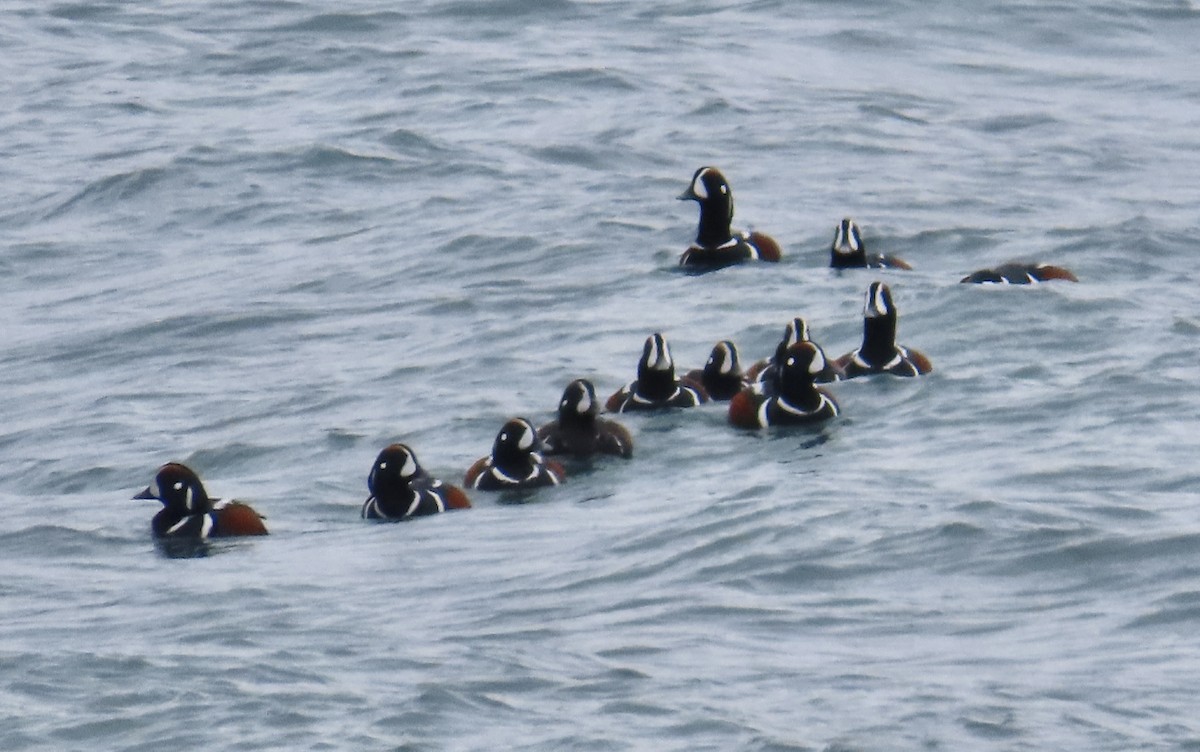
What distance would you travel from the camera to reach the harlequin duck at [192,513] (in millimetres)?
13867

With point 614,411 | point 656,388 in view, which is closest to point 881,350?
point 656,388

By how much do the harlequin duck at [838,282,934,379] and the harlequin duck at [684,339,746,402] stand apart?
78 cm

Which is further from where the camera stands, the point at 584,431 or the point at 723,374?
the point at 723,374

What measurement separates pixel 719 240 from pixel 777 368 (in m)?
4.32

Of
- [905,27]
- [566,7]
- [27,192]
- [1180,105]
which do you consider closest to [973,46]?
[905,27]

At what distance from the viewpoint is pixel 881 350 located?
53.8 feet

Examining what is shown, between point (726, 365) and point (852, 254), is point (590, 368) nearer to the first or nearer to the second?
point (726, 365)

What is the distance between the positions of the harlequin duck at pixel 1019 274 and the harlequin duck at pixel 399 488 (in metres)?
5.72

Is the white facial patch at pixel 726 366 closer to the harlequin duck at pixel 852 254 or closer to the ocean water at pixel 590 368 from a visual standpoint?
the ocean water at pixel 590 368

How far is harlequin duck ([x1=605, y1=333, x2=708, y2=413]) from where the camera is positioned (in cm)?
1566

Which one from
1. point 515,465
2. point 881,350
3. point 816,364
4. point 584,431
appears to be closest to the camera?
point 515,465

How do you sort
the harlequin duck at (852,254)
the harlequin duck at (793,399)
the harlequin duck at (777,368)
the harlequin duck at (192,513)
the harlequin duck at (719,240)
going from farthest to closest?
the harlequin duck at (719,240), the harlequin duck at (852,254), the harlequin duck at (777,368), the harlequin duck at (793,399), the harlequin duck at (192,513)

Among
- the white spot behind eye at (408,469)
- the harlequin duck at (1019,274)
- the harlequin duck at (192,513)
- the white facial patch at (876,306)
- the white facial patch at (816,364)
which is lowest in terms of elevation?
the harlequin duck at (192,513)

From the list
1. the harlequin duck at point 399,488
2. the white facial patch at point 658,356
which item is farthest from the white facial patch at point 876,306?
the harlequin duck at point 399,488
